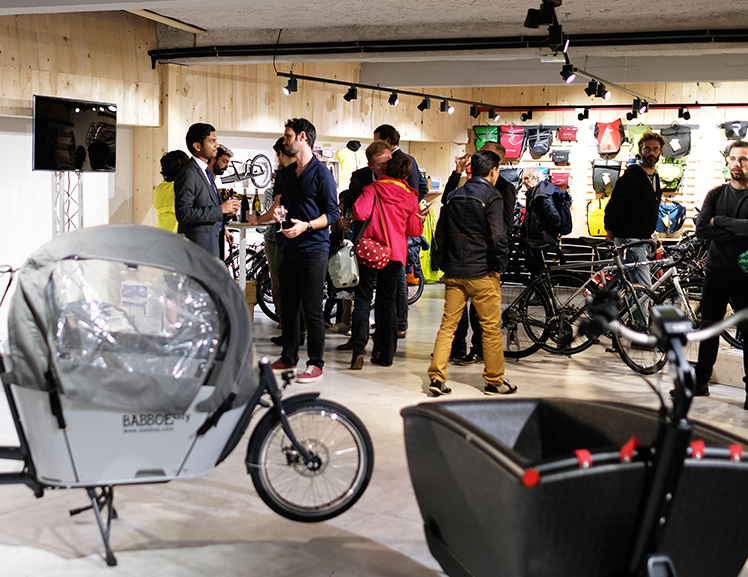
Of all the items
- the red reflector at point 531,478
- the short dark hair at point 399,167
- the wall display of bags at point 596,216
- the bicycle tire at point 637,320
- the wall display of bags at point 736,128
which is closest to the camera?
the red reflector at point 531,478

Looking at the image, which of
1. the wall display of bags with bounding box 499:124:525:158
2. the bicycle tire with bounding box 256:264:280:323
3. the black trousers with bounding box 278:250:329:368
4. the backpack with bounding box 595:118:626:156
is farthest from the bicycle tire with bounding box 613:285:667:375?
the wall display of bags with bounding box 499:124:525:158

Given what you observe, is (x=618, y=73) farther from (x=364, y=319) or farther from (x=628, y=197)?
(x=364, y=319)

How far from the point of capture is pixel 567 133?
13.4 meters

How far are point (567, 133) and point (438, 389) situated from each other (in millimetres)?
8986

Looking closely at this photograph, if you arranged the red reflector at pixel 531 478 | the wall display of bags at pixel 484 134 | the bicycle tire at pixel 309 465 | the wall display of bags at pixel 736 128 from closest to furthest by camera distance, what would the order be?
the red reflector at pixel 531 478, the bicycle tire at pixel 309 465, the wall display of bags at pixel 736 128, the wall display of bags at pixel 484 134

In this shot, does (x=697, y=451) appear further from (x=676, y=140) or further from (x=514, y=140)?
(x=514, y=140)

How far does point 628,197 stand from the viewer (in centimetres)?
665

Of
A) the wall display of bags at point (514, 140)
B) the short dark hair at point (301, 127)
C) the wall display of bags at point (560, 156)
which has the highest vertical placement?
the wall display of bags at point (514, 140)

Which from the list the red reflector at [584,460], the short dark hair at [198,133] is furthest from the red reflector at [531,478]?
the short dark hair at [198,133]

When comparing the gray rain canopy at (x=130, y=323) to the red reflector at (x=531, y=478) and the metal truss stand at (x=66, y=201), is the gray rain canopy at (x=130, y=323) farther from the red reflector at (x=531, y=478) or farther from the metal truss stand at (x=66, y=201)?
the metal truss stand at (x=66, y=201)

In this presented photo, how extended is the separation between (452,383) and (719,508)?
3921 millimetres

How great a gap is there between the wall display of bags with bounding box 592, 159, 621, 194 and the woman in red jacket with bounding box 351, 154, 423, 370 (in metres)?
7.63

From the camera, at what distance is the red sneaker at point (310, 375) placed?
5711mm

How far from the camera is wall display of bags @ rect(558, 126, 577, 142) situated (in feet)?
44.0
